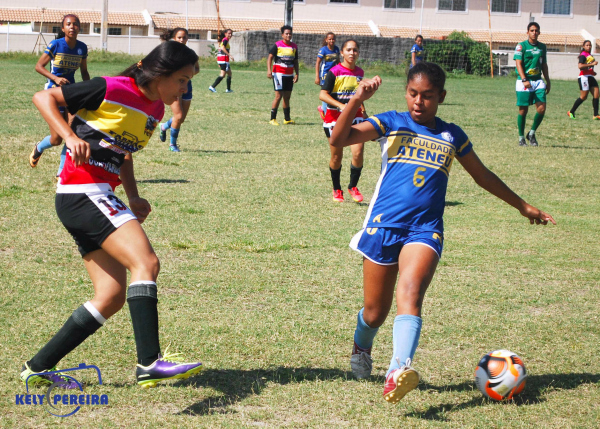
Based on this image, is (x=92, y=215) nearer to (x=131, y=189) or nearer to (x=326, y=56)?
(x=131, y=189)

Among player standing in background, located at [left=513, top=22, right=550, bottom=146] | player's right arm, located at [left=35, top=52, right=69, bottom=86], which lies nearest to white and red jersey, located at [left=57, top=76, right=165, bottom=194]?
player's right arm, located at [left=35, top=52, right=69, bottom=86]

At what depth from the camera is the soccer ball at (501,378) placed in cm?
378

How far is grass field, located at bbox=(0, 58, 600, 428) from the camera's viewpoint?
3.69 m

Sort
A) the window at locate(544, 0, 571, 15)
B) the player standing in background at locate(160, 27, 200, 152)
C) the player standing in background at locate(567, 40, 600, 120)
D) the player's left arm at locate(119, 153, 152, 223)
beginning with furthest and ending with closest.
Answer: the window at locate(544, 0, 571, 15)
the player standing in background at locate(567, 40, 600, 120)
the player standing in background at locate(160, 27, 200, 152)
the player's left arm at locate(119, 153, 152, 223)

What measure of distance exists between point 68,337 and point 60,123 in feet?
3.62

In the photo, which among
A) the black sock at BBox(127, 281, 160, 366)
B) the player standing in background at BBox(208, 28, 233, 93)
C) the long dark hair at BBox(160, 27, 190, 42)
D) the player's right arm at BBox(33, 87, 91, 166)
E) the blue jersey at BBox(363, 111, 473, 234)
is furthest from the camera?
the player standing in background at BBox(208, 28, 233, 93)

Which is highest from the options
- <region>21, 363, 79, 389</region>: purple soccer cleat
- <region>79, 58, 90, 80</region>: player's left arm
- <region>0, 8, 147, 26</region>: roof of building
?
<region>0, 8, 147, 26</region>: roof of building

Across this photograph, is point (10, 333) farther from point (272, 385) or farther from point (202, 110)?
point (202, 110)

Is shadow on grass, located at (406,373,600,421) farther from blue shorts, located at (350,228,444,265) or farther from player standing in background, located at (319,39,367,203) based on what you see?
player standing in background, located at (319,39,367,203)

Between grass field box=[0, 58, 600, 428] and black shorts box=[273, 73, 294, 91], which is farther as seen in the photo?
black shorts box=[273, 73, 294, 91]

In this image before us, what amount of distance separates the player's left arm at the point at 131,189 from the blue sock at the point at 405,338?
5.02ft

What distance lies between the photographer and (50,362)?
3729mm

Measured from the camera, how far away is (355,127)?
3893 mm

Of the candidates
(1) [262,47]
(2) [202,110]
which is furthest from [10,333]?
(1) [262,47]
